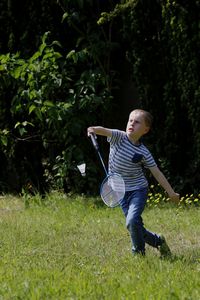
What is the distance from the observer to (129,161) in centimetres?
607

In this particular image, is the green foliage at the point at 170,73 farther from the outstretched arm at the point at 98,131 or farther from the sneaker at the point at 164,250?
the sneaker at the point at 164,250

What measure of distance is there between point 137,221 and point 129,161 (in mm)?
583

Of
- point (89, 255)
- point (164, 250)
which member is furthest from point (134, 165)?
point (89, 255)

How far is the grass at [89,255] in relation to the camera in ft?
15.8

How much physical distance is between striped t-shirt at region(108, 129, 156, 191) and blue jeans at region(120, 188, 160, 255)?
0.08 m

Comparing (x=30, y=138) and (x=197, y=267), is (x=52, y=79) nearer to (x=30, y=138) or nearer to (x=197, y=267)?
(x=30, y=138)

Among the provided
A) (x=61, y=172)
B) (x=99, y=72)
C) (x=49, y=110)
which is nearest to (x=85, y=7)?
(x=99, y=72)

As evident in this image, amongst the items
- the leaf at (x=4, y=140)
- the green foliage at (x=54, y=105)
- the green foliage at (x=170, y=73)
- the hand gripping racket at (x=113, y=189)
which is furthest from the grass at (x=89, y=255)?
the leaf at (x=4, y=140)

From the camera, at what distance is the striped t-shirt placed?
6066mm

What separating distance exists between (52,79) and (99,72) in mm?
769

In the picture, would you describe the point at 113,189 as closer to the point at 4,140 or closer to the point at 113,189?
the point at 113,189

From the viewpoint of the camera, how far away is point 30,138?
10.7 meters

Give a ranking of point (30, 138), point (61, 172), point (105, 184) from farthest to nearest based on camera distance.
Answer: point (30, 138), point (61, 172), point (105, 184)

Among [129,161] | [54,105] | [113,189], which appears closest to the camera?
[113,189]
